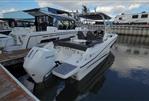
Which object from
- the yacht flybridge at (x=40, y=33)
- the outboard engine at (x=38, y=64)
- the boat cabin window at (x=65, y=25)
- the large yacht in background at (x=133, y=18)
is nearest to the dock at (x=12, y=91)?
the outboard engine at (x=38, y=64)

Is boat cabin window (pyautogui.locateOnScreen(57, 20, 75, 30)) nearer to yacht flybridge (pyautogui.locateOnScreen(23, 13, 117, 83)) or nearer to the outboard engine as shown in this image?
yacht flybridge (pyautogui.locateOnScreen(23, 13, 117, 83))

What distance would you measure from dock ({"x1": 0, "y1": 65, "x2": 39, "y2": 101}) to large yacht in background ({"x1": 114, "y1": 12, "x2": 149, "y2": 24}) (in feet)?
88.9

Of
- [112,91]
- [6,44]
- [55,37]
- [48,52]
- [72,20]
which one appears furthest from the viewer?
[72,20]

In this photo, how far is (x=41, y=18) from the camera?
8.82 metres

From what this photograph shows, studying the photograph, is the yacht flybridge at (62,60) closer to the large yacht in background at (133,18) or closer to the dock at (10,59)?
the dock at (10,59)

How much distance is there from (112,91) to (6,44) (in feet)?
14.5

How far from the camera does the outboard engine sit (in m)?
Result: 4.12

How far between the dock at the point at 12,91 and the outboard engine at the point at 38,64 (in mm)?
555

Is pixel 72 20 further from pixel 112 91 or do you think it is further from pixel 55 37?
pixel 112 91

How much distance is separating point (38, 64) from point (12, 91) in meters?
1.05

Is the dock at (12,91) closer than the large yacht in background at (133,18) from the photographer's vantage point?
→ Yes

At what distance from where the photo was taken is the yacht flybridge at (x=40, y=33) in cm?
654

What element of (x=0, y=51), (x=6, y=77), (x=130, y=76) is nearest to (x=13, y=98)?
(x=6, y=77)

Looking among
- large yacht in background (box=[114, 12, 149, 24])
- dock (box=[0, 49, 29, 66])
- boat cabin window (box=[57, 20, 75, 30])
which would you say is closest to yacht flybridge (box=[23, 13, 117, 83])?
dock (box=[0, 49, 29, 66])
